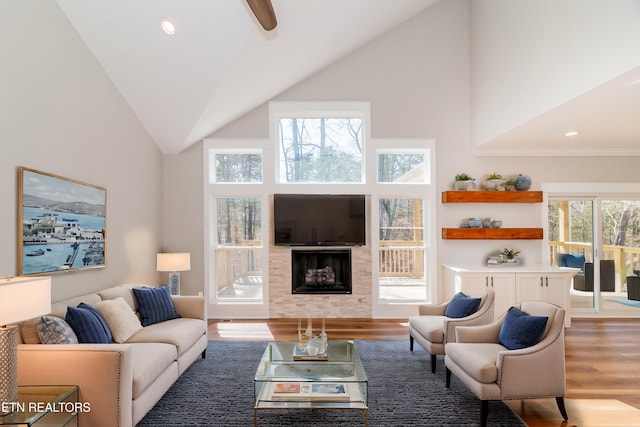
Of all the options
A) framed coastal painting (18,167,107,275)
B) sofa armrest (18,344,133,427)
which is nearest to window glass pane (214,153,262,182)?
framed coastal painting (18,167,107,275)

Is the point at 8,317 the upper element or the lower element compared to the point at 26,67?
lower

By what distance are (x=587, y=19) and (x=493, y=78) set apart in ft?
6.06

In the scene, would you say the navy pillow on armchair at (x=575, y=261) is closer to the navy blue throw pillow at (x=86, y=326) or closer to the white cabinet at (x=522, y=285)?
the white cabinet at (x=522, y=285)

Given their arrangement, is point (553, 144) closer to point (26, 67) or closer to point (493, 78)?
point (493, 78)

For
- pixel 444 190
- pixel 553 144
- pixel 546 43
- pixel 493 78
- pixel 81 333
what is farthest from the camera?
pixel 444 190

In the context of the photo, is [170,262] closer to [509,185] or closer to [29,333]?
[29,333]

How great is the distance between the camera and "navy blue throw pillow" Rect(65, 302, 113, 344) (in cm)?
269

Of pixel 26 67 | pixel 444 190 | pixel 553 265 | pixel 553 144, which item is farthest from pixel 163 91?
pixel 553 265

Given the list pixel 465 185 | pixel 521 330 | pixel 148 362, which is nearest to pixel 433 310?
pixel 521 330

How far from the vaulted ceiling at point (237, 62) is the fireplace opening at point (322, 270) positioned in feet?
7.78

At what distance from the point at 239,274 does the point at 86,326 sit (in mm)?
3115

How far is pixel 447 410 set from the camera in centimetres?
284

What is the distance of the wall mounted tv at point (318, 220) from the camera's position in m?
5.60

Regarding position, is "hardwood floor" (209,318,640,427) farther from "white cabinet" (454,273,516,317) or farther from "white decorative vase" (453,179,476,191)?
"white decorative vase" (453,179,476,191)
